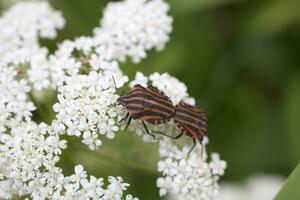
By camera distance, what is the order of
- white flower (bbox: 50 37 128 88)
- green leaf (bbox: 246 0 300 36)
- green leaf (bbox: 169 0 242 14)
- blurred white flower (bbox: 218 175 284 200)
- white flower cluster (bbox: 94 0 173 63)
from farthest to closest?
green leaf (bbox: 246 0 300 36) < green leaf (bbox: 169 0 242 14) < blurred white flower (bbox: 218 175 284 200) < white flower cluster (bbox: 94 0 173 63) < white flower (bbox: 50 37 128 88)

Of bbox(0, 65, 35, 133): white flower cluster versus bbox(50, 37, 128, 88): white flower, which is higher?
bbox(50, 37, 128, 88): white flower

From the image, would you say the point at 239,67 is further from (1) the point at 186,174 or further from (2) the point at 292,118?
(1) the point at 186,174

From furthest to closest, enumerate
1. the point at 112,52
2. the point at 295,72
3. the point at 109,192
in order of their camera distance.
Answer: the point at 295,72 < the point at 112,52 < the point at 109,192

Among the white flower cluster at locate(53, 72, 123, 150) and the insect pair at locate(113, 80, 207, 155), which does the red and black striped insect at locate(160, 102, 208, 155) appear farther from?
the white flower cluster at locate(53, 72, 123, 150)

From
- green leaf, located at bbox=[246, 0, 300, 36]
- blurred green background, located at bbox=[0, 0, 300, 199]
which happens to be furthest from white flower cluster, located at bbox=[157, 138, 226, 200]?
green leaf, located at bbox=[246, 0, 300, 36]

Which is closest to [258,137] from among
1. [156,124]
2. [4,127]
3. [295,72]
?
[295,72]

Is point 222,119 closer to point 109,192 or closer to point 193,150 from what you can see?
point 193,150
